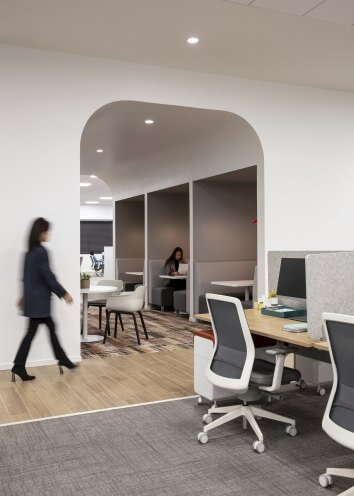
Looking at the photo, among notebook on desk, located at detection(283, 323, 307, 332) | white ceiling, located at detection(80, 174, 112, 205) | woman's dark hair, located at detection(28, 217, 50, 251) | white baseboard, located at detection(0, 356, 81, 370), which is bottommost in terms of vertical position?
white baseboard, located at detection(0, 356, 81, 370)

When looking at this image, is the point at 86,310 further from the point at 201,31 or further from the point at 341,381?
the point at 341,381

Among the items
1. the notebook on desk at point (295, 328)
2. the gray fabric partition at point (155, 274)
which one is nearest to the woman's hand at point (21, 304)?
the notebook on desk at point (295, 328)

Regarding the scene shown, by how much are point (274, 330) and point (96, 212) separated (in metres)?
18.8

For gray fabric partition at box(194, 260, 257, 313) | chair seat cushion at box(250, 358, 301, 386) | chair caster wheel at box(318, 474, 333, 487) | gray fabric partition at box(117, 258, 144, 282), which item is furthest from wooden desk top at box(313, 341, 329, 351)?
gray fabric partition at box(117, 258, 144, 282)

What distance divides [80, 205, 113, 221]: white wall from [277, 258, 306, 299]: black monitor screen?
17760 millimetres

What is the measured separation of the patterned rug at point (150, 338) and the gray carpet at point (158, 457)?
208 cm

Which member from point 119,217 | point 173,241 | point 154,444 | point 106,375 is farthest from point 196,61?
point 119,217

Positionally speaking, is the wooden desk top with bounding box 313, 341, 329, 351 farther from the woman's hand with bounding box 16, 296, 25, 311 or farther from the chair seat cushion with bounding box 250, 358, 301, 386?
the woman's hand with bounding box 16, 296, 25, 311

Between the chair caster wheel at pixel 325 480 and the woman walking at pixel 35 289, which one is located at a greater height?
the woman walking at pixel 35 289

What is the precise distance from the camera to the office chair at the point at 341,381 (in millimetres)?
2359

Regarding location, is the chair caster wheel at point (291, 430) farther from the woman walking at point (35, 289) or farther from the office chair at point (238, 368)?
the woman walking at point (35, 289)

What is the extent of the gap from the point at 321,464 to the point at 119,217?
961 cm

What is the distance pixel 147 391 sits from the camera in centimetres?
442

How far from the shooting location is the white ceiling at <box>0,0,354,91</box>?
439 cm
